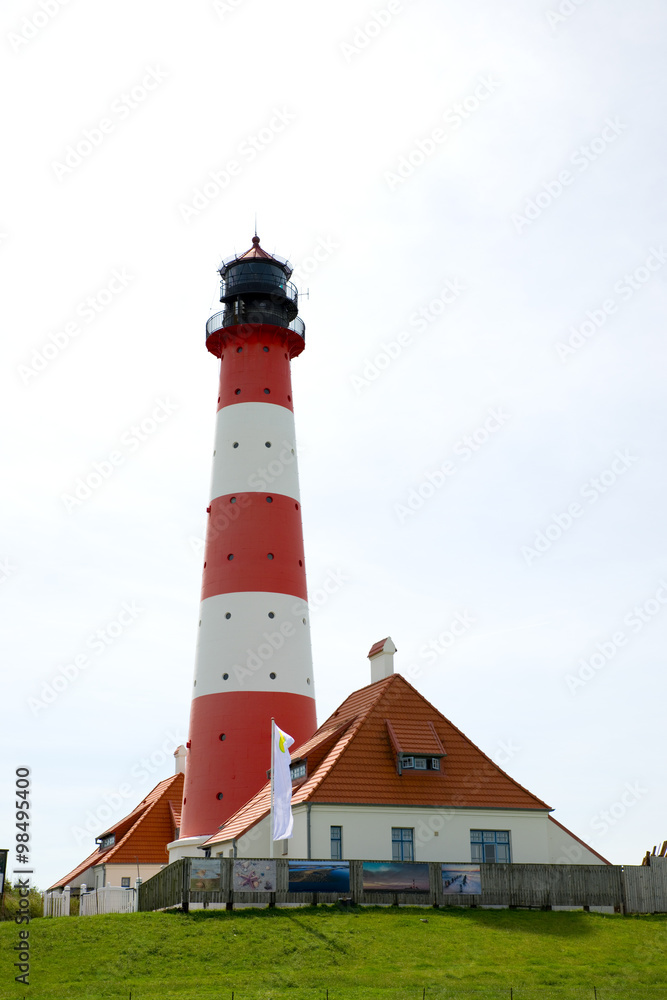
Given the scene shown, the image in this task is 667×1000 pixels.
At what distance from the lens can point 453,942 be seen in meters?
25.5

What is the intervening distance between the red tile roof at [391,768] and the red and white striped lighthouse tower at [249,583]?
7.02ft

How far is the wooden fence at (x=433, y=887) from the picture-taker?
92.7ft

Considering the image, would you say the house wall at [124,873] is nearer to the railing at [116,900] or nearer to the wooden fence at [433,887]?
the railing at [116,900]

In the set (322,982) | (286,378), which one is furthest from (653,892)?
(286,378)

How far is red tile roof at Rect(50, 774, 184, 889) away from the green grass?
65.8 feet

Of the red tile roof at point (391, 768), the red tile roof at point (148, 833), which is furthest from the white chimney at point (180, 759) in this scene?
the red tile roof at point (391, 768)

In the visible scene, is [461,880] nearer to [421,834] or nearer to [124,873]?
[421,834]

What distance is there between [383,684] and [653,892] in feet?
35.9

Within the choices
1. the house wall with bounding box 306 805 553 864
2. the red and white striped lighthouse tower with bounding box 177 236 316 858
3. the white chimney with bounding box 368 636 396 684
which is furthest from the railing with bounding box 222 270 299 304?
the house wall with bounding box 306 805 553 864

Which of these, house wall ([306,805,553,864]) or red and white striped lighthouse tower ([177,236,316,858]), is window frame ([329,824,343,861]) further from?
red and white striped lighthouse tower ([177,236,316,858])

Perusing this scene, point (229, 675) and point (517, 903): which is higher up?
point (229, 675)

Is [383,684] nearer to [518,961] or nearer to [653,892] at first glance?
[653,892]

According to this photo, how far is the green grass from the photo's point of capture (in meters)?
21.8

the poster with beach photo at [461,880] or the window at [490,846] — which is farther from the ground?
the window at [490,846]
